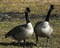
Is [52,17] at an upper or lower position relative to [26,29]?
lower

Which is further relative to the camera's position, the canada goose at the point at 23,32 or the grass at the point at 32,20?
the grass at the point at 32,20

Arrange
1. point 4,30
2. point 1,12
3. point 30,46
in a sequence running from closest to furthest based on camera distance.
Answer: point 30,46 < point 4,30 < point 1,12

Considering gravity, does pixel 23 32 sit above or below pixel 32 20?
above

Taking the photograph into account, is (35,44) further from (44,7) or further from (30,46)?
(44,7)

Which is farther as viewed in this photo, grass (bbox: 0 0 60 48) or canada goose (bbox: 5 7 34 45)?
grass (bbox: 0 0 60 48)

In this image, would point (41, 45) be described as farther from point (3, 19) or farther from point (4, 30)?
point (3, 19)

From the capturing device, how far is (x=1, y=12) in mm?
13867

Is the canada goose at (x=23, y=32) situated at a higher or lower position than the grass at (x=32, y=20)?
higher

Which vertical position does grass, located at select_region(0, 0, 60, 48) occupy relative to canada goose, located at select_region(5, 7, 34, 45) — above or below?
below

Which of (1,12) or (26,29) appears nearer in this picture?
(26,29)

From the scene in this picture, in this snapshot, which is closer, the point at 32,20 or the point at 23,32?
the point at 23,32

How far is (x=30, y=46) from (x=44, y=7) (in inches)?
232

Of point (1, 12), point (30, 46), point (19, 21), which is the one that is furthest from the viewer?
point (1, 12)

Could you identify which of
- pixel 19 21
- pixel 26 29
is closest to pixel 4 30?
pixel 19 21
